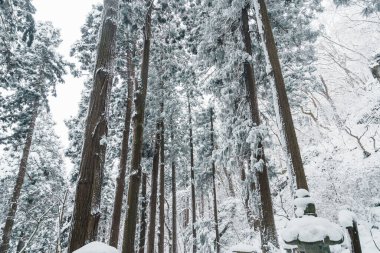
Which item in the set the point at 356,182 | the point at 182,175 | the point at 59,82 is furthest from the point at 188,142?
the point at 356,182

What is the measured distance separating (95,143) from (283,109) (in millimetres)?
4676

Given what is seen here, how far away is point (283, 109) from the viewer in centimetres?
728

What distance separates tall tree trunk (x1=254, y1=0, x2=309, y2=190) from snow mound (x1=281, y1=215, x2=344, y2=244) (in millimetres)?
2899

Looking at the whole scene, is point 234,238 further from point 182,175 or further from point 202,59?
point 202,59

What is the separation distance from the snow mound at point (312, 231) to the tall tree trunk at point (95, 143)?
3.15 meters

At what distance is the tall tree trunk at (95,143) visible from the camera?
475 centimetres

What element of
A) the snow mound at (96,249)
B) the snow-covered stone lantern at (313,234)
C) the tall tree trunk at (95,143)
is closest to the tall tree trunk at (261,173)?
the snow-covered stone lantern at (313,234)

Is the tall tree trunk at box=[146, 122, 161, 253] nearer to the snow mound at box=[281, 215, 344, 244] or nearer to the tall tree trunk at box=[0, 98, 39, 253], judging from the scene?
the tall tree trunk at box=[0, 98, 39, 253]

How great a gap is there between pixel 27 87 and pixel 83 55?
254 inches

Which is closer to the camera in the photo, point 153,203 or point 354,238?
point 354,238

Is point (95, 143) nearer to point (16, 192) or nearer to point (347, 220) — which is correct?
point (347, 220)

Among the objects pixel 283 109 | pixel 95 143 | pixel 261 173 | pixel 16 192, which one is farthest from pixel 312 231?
pixel 16 192

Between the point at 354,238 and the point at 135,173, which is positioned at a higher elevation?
the point at 135,173

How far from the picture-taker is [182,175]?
33094mm
